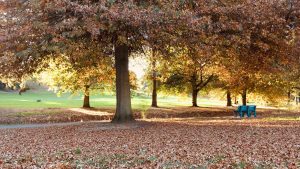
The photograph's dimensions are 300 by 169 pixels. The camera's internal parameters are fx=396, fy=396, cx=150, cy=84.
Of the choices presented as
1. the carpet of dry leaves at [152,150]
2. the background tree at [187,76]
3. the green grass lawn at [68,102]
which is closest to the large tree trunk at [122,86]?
the carpet of dry leaves at [152,150]

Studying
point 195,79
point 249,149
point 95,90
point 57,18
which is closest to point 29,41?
point 57,18

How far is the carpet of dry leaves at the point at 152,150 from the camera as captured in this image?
9195 millimetres

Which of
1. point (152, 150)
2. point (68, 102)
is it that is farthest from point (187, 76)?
point (152, 150)

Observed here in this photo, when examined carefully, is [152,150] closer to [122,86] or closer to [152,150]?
[152,150]

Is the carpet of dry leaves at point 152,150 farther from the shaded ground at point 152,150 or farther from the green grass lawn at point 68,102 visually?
the green grass lawn at point 68,102

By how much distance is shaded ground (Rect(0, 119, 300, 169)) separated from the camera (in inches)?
362

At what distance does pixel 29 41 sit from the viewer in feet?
59.7

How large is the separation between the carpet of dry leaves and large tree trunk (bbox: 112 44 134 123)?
3.66m

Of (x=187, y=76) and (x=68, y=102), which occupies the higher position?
(x=187, y=76)

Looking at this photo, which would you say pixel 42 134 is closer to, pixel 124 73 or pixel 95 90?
pixel 124 73

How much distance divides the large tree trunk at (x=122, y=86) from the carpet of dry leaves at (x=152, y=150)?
12.0ft

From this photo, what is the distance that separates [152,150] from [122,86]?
32.7 ft

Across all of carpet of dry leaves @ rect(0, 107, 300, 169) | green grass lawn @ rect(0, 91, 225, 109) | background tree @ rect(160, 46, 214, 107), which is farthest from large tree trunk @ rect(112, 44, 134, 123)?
green grass lawn @ rect(0, 91, 225, 109)

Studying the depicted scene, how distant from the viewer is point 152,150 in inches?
459
